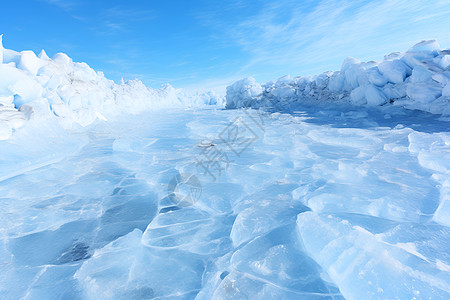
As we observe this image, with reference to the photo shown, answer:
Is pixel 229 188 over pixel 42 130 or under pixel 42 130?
under

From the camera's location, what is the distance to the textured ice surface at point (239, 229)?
1.49 meters

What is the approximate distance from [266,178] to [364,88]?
34.6ft

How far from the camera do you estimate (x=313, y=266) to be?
169 centimetres

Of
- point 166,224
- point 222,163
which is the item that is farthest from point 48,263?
point 222,163

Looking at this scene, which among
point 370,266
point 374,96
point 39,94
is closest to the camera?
point 370,266

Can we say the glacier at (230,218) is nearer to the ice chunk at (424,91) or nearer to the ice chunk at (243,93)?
the ice chunk at (424,91)

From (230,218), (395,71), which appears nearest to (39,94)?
(230,218)

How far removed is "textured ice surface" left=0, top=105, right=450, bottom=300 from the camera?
149 centimetres

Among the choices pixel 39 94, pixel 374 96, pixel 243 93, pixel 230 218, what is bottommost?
pixel 374 96

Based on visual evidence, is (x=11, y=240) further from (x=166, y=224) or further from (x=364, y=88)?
(x=364, y=88)

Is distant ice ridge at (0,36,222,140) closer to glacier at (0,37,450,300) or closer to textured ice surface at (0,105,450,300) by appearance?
glacier at (0,37,450,300)

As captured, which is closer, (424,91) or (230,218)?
(230,218)

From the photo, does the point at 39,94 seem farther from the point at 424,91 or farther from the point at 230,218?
the point at 424,91

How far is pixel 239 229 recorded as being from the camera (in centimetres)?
210
